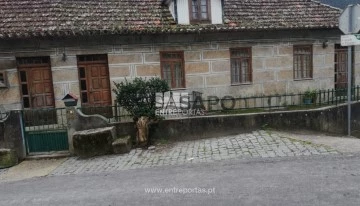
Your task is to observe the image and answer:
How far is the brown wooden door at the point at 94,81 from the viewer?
10.8m

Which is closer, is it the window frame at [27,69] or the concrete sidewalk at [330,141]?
the concrete sidewalk at [330,141]

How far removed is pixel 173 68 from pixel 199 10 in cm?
240

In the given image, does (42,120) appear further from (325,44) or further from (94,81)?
(325,44)

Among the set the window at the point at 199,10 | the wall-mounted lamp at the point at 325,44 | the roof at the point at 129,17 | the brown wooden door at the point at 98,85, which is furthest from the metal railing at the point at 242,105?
the window at the point at 199,10

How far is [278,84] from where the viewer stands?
40.5 ft

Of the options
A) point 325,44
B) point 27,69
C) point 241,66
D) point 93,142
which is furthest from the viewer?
point 325,44

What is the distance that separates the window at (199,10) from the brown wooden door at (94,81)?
12.0 feet

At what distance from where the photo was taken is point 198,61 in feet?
37.6

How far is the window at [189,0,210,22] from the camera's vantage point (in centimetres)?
1114

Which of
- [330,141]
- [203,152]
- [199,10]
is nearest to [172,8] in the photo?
[199,10]

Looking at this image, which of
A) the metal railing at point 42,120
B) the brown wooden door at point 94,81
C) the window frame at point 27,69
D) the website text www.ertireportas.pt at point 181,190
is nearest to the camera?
the website text www.ertireportas.pt at point 181,190

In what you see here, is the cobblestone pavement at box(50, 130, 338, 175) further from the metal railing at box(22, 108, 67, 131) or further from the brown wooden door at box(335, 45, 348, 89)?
the brown wooden door at box(335, 45, 348, 89)

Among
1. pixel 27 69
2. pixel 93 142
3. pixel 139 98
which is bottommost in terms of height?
pixel 93 142

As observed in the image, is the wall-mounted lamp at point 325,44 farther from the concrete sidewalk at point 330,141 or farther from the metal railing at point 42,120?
the metal railing at point 42,120
